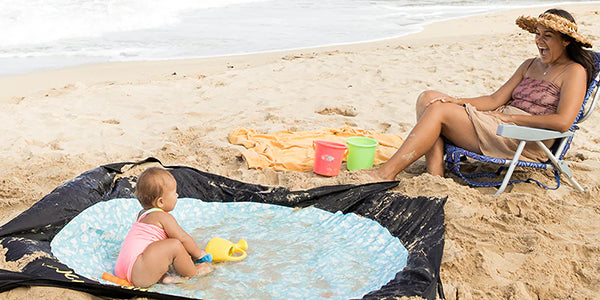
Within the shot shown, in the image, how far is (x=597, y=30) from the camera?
10125mm

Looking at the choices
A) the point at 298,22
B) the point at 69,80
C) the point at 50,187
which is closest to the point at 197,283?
the point at 50,187

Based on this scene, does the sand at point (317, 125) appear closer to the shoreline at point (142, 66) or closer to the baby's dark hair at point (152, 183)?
the shoreline at point (142, 66)

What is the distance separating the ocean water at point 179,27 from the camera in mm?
9734

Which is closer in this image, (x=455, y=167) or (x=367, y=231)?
(x=367, y=231)

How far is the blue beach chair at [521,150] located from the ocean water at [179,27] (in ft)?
20.7

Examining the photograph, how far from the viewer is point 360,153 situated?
4410mm

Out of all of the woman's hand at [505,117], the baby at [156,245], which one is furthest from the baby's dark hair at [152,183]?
the woman's hand at [505,117]

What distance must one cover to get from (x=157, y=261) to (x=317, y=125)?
10.6 feet

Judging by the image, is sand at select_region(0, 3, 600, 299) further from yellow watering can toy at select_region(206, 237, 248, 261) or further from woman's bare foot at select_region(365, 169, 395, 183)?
yellow watering can toy at select_region(206, 237, 248, 261)

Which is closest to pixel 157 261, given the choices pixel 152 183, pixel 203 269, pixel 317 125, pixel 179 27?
pixel 203 269

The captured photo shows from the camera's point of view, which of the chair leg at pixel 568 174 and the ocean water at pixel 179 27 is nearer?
the chair leg at pixel 568 174

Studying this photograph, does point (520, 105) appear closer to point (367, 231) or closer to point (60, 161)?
point (367, 231)

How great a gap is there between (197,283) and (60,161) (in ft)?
7.82

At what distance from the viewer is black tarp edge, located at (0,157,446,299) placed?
2.58 m
